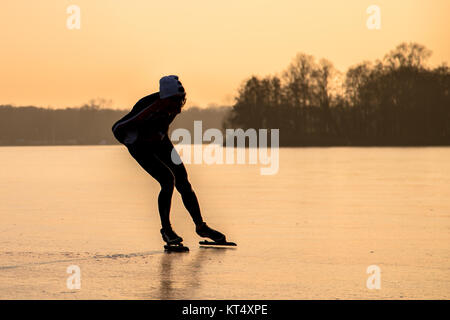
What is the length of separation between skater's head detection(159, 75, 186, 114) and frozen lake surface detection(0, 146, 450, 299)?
1497 mm

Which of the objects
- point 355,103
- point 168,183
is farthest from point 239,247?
point 355,103

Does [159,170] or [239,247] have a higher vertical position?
[159,170]

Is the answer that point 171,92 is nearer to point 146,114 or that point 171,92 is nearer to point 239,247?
point 146,114

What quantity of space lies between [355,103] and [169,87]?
86.8 metres

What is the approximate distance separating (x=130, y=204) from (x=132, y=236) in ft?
14.5

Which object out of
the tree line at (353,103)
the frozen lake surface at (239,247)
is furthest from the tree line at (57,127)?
the frozen lake surface at (239,247)

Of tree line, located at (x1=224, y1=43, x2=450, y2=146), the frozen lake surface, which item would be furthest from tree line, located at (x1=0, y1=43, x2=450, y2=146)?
the frozen lake surface

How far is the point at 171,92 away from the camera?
25.3 ft

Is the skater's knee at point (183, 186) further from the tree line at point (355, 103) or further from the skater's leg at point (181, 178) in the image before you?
the tree line at point (355, 103)

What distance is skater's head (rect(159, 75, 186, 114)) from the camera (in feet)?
25.3

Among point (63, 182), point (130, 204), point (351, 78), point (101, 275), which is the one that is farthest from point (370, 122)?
point (101, 275)

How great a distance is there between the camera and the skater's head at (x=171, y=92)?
25.3 feet

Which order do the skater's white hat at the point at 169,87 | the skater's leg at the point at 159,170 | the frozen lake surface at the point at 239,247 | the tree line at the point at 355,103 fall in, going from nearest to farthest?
the frozen lake surface at the point at 239,247, the skater's white hat at the point at 169,87, the skater's leg at the point at 159,170, the tree line at the point at 355,103

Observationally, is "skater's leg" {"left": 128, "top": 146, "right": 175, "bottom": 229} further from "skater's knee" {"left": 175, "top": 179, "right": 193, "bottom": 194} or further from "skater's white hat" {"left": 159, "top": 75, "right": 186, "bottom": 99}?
"skater's white hat" {"left": 159, "top": 75, "right": 186, "bottom": 99}
